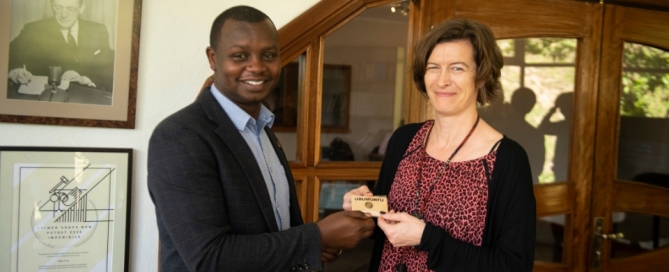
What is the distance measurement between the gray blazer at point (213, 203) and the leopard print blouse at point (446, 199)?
1.47 feet

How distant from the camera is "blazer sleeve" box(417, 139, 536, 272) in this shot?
1.55 m

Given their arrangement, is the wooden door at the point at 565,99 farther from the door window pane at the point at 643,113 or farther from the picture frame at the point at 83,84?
the picture frame at the point at 83,84

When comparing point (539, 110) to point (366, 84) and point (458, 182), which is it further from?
point (458, 182)

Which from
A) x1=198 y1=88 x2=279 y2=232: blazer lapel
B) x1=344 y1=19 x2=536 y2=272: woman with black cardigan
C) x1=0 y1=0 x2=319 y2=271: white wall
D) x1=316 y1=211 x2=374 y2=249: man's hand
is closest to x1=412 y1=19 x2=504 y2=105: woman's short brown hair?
x1=344 y1=19 x2=536 y2=272: woman with black cardigan

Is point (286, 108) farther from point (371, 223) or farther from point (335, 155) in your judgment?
point (371, 223)

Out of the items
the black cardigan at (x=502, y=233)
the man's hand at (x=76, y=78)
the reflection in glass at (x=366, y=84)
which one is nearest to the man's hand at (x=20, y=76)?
the man's hand at (x=76, y=78)

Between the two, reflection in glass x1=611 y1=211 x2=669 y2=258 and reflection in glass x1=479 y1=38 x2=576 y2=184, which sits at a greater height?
reflection in glass x1=479 y1=38 x2=576 y2=184

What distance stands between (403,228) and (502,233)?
0.95 ft

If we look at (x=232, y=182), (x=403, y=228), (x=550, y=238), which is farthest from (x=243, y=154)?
(x=550, y=238)

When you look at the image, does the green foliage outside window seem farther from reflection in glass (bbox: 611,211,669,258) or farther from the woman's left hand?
the woman's left hand

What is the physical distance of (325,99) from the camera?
8.74 ft

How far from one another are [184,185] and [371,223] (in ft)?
1.79

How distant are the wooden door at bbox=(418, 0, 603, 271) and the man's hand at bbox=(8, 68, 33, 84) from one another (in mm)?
1851

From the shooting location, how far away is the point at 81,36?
83.2 inches
